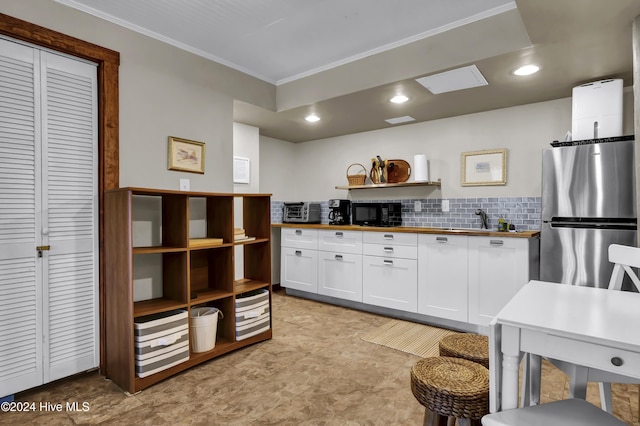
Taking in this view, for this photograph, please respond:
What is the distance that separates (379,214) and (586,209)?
210 cm

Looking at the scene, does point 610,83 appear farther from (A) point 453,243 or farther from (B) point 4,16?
(B) point 4,16

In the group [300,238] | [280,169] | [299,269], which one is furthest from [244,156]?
[299,269]

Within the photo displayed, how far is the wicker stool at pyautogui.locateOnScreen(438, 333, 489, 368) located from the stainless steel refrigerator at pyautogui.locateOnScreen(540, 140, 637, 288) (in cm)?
165

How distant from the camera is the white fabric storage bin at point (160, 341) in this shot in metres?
2.24

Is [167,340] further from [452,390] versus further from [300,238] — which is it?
[300,238]

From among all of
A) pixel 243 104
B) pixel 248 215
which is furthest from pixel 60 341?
pixel 243 104

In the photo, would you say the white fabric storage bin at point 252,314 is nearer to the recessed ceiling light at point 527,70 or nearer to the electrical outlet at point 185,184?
the electrical outlet at point 185,184

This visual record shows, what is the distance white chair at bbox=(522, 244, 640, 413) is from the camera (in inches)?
53.7

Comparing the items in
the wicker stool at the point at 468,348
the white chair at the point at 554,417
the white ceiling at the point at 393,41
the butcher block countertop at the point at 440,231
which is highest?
the white ceiling at the point at 393,41

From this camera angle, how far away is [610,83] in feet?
9.20

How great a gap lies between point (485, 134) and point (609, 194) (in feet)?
4.61

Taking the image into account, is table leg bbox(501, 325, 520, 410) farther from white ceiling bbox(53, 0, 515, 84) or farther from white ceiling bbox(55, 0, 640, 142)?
white ceiling bbox(53, 0, 515, 84)

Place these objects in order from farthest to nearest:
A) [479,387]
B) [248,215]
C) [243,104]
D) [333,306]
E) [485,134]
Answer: [333,306] < [485,134] < [243,104] < [248,215] < [479,387]

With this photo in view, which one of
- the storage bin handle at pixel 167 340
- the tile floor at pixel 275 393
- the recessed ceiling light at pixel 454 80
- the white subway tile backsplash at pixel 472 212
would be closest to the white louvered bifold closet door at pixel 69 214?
the tile floor at pixel 275 393
